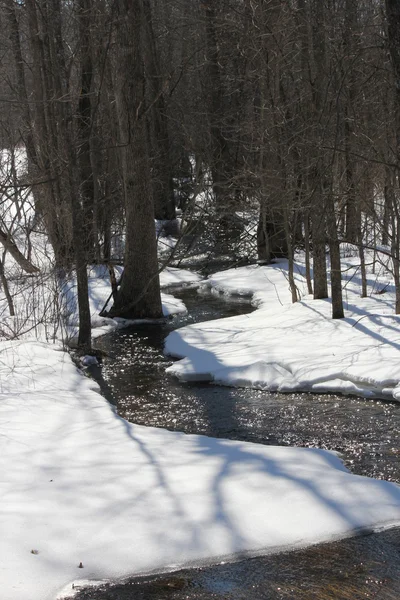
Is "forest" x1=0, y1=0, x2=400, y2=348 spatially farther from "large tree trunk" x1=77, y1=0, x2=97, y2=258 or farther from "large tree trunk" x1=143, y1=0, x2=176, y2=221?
"large tree trunk" x1=143, y1=0, x2=176, y2=221

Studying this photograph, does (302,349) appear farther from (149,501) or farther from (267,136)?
(267,136)

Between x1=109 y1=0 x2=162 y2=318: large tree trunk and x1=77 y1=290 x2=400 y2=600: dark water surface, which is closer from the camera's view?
x1=77 y1=290 x2=400 y2=600: dark water surface

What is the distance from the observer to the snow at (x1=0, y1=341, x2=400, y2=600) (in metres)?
4.30

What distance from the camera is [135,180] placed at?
12.4m

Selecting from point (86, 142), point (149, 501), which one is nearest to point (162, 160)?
point (86, 142)

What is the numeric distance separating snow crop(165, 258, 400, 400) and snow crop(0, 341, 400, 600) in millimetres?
2115

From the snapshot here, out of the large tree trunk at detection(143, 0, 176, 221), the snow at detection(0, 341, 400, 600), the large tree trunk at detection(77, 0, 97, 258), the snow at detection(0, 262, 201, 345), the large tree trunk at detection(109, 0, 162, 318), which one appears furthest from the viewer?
the large tree trunk at detection(143, 0, 176, 221)

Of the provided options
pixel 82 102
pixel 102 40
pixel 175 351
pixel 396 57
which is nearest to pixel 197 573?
pixel 396 57

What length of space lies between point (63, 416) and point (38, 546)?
2825 millimetres

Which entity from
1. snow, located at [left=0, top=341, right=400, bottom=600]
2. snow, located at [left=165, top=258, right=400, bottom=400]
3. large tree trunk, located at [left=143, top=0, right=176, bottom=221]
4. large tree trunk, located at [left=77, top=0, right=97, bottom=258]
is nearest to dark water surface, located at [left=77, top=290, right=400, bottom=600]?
snow, located at [left=0, top=341, right=400, bottom=600]

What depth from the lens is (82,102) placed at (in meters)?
17.6

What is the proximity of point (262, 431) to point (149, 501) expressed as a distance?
2.32 m

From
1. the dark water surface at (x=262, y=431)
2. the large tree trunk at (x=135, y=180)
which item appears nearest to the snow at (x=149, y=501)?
the dark water surface at (x=262, y=431)

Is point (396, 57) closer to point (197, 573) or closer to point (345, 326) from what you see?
point (345, 326)
